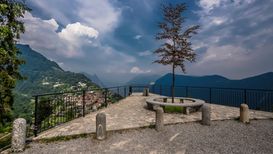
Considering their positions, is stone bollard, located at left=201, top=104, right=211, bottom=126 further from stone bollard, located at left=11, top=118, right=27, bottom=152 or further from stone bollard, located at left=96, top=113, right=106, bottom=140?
stone bollard, located at left=11, top=118, right=27, bottom=152

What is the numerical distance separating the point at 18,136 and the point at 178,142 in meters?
5.28

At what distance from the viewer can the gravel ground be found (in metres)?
6.09

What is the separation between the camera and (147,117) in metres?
10.3

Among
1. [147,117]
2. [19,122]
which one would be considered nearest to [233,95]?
[147,117]

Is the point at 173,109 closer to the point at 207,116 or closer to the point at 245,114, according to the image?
the point at 207,116

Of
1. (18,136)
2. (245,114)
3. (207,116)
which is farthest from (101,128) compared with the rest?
(245,114)

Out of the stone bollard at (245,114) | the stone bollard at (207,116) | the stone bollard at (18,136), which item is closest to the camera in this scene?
the stone bollard at (18,136)

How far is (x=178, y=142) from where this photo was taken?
6695mm

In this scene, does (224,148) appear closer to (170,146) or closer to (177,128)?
(170,146)

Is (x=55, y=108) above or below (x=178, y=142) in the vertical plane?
above

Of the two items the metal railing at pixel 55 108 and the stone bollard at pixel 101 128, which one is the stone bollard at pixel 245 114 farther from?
Result: the metal railing at pixel 55 108

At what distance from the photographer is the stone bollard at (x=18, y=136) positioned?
6.04m

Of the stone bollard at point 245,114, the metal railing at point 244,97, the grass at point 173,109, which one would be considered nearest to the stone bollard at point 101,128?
the grass at point 173,109

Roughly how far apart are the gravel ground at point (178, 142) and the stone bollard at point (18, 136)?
260 millimetres
